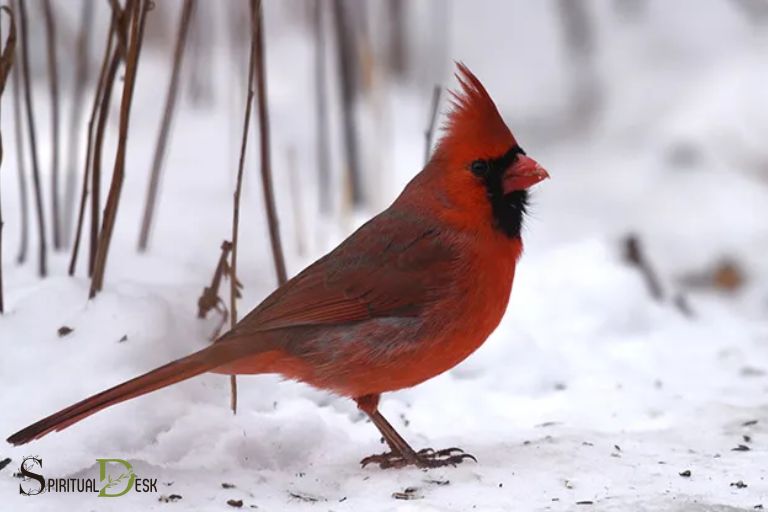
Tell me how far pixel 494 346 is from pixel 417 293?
87 centimetres

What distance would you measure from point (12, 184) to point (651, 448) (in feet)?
7.74

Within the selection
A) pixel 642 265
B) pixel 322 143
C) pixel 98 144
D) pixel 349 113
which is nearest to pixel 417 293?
pixel 98 144

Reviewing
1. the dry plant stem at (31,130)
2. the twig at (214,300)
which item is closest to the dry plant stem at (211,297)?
the twig at (214,300)

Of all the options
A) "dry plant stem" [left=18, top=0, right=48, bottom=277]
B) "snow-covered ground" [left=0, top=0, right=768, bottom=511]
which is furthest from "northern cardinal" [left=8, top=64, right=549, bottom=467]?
"dry plant stem" [left=18, top=0, right=48, bottom=277]

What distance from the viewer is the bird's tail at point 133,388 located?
1.92 metres

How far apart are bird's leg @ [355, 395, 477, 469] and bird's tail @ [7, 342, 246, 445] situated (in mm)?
319

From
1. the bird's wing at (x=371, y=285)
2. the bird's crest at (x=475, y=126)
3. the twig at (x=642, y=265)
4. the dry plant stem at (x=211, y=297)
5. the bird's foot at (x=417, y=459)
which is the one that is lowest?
the bird's foot at (x=417, y=459)

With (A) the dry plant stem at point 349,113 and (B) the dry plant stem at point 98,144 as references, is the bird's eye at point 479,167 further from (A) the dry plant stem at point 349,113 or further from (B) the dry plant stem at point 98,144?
(A) the dry plant stem at point 349,113

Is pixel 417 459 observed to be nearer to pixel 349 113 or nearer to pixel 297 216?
pixel 297 216

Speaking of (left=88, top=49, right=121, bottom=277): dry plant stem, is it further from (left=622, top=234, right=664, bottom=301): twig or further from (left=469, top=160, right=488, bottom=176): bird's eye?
(left=622, top=234, right=664, bottom=301): twig

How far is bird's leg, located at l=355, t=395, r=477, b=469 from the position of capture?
7.21 ft

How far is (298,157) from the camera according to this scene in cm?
479

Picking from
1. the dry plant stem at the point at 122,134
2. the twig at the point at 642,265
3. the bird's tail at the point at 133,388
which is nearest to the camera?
the bird's tail at the point at 133,388

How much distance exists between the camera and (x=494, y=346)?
10.1 feet
